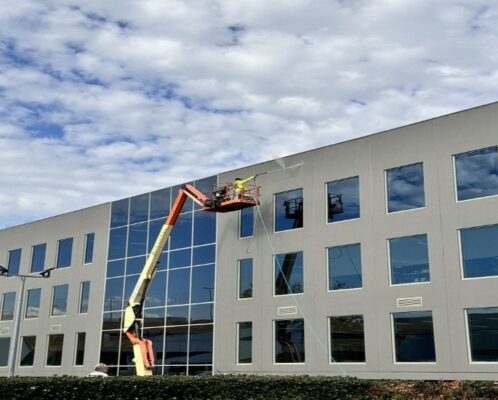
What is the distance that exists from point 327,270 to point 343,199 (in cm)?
304

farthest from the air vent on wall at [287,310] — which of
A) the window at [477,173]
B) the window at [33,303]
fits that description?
the window at [33,303]

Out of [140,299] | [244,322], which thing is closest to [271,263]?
[244,322]

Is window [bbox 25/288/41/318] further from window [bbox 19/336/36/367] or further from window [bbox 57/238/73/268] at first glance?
window [bbox 57/238/73/268]

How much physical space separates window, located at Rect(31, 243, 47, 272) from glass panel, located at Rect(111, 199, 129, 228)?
6589 mm

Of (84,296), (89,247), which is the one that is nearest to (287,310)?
(84,296)

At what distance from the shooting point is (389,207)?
24.7 metres

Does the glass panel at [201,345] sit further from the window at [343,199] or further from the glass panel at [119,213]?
the glass panel at [119,213]

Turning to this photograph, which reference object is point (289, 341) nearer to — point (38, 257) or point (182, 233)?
point (182, 233)

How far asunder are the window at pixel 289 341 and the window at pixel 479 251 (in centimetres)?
755

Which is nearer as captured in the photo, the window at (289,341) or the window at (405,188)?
the window at (405,188)

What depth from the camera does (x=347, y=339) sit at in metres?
24.7

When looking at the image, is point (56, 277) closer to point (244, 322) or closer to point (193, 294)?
point (193, 294)

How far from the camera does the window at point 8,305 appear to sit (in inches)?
1606

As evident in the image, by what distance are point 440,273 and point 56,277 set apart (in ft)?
80.4
